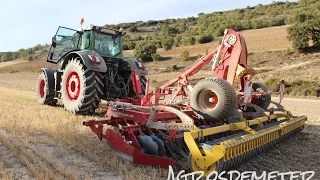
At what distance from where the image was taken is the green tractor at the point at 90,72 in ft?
23.5

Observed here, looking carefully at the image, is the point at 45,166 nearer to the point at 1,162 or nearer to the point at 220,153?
the point at 1,162

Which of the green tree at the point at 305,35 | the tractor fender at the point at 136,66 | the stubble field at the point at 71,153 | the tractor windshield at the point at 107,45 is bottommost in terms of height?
the stubble field at the point at 71,153

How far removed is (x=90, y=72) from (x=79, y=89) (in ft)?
1.71

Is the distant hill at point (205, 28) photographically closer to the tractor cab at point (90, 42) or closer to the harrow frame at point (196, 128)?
the tractor cab at point (90, 42)

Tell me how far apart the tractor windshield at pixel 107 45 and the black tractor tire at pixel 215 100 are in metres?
3.74

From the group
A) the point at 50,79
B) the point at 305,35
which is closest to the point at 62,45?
the point at 50,79

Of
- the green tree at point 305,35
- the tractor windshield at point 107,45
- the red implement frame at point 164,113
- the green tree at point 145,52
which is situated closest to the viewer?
the red implement frame at point 164,113

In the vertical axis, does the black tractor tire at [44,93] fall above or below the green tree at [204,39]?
below

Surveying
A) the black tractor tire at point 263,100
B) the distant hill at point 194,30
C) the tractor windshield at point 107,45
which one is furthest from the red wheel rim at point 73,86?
the distant hill at point 194,30

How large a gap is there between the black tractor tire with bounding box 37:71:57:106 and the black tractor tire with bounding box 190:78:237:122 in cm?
511

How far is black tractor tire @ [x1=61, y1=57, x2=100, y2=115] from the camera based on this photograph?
7.09 metres

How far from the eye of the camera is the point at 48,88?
9.03 metres

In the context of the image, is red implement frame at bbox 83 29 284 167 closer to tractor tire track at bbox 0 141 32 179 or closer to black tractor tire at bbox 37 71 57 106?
tractor tire track at bbox 0 141 32 179

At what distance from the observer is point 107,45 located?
27.7ft
